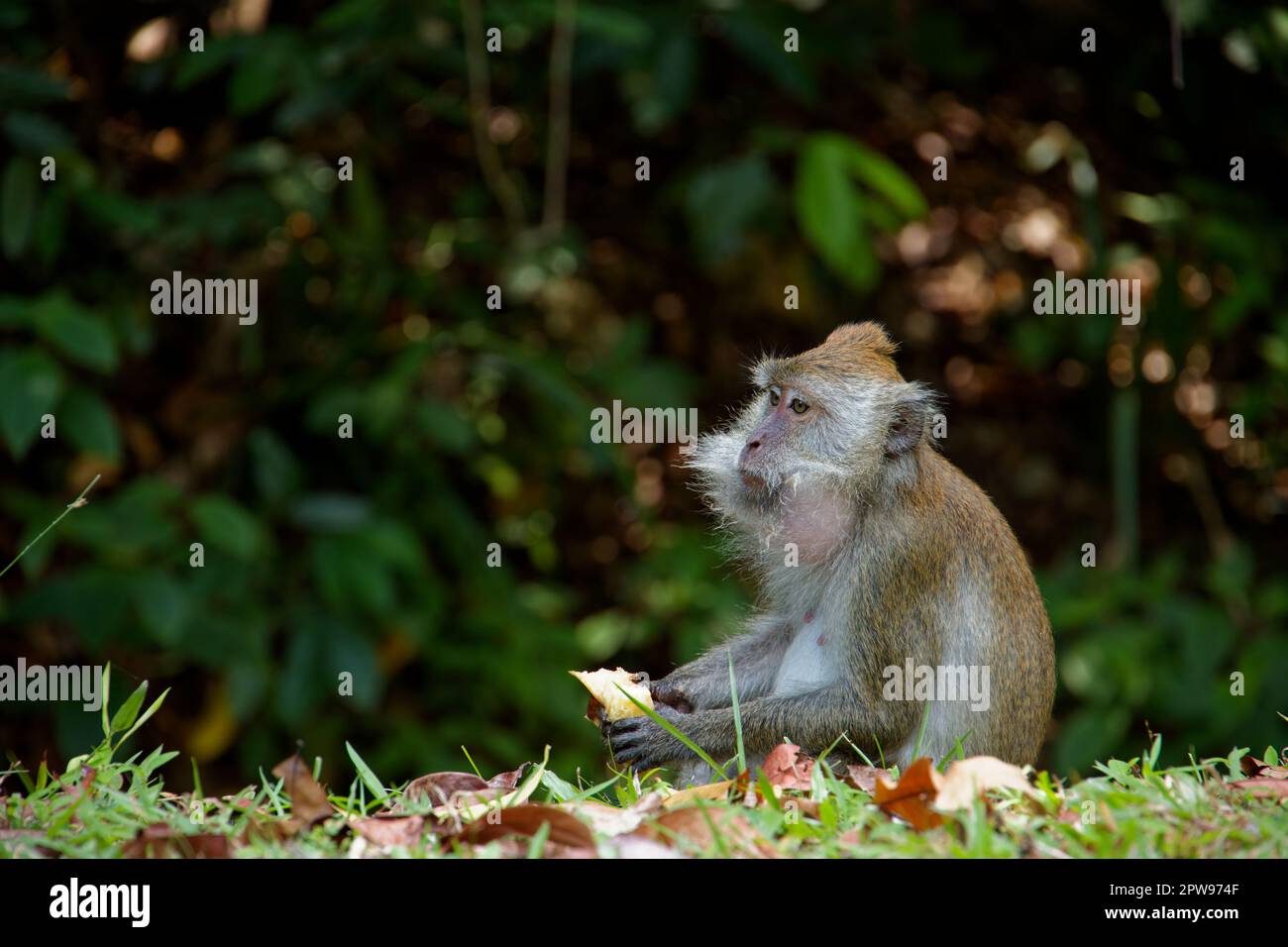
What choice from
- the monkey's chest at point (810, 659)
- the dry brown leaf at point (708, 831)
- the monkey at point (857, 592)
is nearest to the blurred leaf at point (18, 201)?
the monkey at point (857, 592)

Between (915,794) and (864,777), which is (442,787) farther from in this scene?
(915,794)

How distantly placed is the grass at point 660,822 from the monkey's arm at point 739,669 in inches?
48.1

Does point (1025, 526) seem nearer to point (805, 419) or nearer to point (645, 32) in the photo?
point (645, 32)

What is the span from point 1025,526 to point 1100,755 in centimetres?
356

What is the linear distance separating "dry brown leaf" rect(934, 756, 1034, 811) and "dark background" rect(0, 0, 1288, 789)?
171 inches

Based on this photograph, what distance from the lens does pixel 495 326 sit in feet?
30.1

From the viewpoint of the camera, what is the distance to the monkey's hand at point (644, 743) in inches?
187

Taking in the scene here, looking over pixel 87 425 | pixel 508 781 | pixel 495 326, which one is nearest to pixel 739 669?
pixel 508 781

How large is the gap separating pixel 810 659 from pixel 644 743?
0.70 m

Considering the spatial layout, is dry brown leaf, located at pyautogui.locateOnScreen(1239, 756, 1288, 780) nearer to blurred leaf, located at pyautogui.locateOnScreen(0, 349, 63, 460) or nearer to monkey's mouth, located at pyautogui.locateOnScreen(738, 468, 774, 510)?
monkey's mouth, located at pyautogui.locateOnScreen(738, 468, 774, 510)

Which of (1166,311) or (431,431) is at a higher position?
(1166,311)

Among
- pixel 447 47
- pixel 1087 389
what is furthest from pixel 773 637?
pixel 1087 389

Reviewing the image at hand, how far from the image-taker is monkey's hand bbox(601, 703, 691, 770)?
15.6 feet
